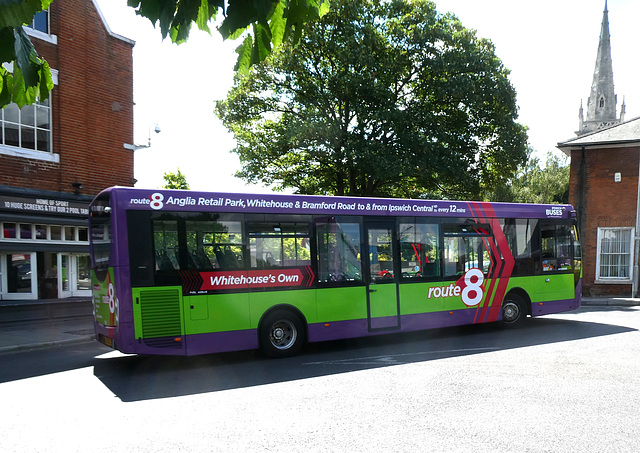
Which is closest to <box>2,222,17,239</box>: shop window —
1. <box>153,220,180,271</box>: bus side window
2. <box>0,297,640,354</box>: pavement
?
<box>0,297,640,354</box>: pavement

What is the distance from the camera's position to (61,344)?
37.4 feet

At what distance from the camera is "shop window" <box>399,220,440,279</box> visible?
11.0 meters

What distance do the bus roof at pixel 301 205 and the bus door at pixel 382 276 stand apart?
41 cm

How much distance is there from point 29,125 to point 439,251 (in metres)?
11.9

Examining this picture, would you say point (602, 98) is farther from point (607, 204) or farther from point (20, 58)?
point (20, 58)

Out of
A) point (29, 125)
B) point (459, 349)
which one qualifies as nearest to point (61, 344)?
point (29, 125)

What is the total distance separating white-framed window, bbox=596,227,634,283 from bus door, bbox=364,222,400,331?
14841 mm

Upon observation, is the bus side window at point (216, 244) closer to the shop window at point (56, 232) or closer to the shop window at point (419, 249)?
the shop window at point (419, 249)

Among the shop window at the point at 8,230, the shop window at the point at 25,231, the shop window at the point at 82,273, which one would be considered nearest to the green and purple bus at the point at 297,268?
the shop window at the point at 8,230

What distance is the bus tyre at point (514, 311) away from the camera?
12.6m

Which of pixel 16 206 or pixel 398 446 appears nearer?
pixel 398 446

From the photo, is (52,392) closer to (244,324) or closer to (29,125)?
(244,324)

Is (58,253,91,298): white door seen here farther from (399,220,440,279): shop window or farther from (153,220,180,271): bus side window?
(399,220,440,279): shop window

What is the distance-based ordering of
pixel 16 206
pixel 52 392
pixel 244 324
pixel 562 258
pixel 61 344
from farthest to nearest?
pixel 16 206
pixel 562 258
pixel 61 344
pixel 244 324
pixel 52 392
